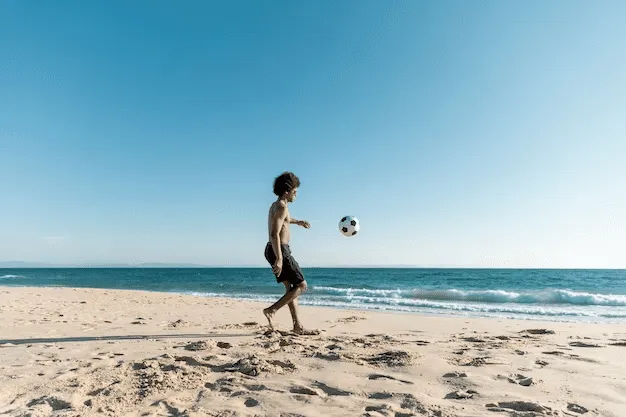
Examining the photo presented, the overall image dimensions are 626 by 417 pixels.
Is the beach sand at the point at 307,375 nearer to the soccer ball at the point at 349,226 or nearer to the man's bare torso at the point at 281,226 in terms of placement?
the man's bare torso at the point at 281,226

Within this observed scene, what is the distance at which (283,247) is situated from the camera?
5.22 meters

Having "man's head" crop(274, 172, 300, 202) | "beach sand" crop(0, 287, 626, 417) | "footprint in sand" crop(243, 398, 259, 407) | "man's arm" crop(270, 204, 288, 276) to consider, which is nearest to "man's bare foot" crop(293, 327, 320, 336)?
"beach sand" crop(0, 287, 626, 417)

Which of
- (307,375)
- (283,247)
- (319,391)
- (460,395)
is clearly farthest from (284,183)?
(460,395)

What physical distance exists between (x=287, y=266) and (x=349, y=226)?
2076mm

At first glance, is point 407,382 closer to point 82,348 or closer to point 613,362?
point 613,362

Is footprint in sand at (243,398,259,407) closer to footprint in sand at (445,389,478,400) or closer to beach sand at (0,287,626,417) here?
beach sand at (0,287,626,417)

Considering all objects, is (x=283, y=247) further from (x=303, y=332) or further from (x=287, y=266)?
(x=303, y=332)

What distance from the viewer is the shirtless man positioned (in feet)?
16.7

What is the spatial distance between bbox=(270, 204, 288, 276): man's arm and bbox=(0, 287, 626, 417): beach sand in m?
0.89

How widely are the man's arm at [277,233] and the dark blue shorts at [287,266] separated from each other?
0.35 feet

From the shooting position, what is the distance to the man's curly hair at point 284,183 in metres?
5.31

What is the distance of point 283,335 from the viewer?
5.16 m

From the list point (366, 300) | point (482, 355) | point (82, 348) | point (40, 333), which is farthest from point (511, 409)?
point (366, 300)

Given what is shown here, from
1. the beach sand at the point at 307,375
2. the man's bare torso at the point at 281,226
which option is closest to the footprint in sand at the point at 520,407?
the beach sand at the point at 307,375
